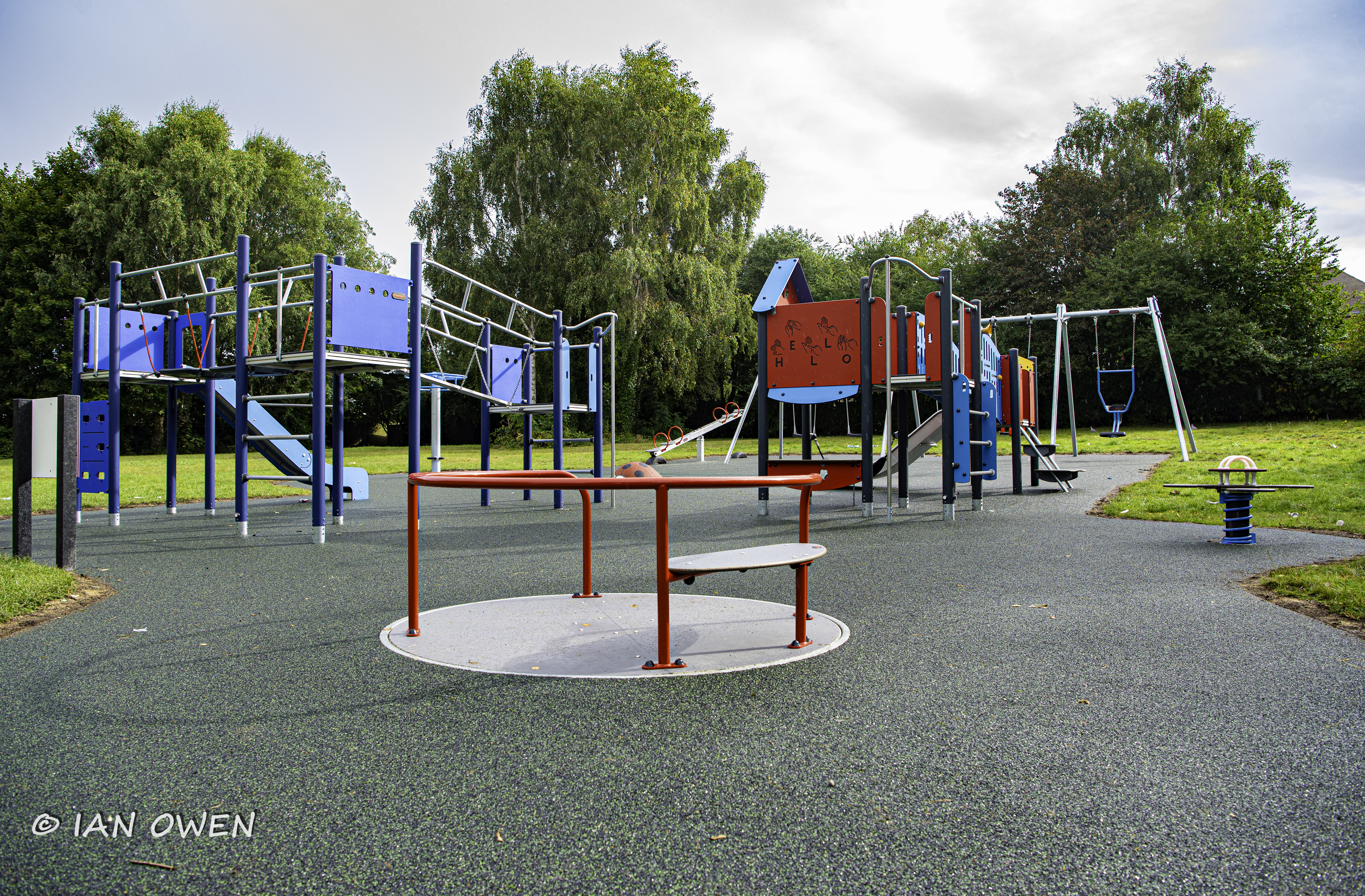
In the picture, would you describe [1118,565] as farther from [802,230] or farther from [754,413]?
[802,230]

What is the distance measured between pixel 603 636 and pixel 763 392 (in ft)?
19.2

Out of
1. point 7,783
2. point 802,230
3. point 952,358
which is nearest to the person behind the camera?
point 7,783

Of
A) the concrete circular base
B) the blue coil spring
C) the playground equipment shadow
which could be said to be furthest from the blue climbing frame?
the blue coil spring

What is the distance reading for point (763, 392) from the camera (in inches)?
378

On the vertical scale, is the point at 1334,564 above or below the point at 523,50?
below

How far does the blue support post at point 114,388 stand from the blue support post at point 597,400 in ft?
16.7

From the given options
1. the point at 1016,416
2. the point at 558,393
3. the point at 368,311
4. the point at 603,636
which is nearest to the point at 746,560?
the point at 603,636

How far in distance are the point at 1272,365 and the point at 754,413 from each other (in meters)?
17.6

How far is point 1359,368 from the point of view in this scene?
2800 cm

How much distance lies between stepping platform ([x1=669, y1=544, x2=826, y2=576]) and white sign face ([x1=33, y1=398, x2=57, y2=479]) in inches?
170

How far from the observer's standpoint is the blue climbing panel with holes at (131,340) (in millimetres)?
9609

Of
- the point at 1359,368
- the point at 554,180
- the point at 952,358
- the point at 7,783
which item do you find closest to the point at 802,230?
the point at 554,180

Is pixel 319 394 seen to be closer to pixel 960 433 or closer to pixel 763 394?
pixel 763 394

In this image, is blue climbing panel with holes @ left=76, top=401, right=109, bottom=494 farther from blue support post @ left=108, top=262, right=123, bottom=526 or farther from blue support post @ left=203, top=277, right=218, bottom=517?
blue support post @ left=203, top=277, right=218, bottom=517
